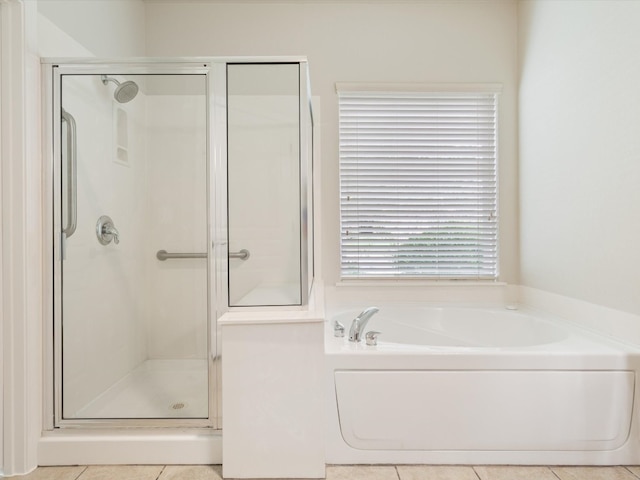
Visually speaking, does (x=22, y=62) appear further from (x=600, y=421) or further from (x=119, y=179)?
(x=600, y=421)

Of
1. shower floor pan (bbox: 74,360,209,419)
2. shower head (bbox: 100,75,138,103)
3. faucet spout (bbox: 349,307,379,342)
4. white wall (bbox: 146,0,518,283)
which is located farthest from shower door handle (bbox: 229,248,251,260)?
white wall (bbox: 146,0,518,283)

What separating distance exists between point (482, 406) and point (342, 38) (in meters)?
2.52

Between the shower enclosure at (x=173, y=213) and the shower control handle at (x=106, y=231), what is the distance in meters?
0.03

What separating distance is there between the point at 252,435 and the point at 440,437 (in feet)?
2.64

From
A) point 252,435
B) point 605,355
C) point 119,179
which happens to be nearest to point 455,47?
point 605,355

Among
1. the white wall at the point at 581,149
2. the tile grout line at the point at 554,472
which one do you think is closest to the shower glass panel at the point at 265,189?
the tile grout line at the point at 554,472

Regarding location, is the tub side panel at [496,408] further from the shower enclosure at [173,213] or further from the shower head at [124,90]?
the shower head at [124,90]

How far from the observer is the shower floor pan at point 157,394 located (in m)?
1.90

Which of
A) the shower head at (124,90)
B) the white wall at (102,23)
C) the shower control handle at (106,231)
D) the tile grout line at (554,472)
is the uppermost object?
the white wall at (102,23)

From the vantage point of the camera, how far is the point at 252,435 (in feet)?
5.72

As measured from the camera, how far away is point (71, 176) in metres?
1.92

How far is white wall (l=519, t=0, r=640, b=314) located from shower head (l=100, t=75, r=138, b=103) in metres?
2.28

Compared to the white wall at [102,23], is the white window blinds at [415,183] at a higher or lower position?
lower

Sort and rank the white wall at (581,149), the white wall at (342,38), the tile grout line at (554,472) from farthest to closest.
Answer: the white wall at (342,38) → the white wall at (581,149) → the tile grout line at (554,472)
